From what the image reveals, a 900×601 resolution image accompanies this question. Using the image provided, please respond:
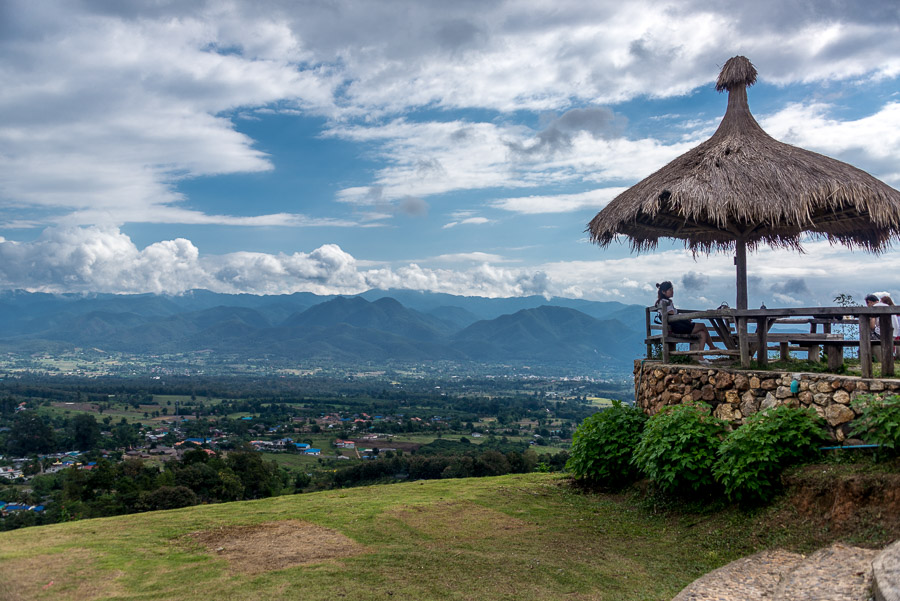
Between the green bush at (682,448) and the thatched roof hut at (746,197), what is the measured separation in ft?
11.6

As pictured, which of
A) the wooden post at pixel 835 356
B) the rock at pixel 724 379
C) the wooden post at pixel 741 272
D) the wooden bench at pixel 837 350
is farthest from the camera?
the wooden post at pixel 741 272

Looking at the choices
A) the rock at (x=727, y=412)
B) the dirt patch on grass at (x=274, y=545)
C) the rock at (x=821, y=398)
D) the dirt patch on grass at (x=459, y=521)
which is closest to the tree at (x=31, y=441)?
the dirt patch on grass at (x=274, y=545)

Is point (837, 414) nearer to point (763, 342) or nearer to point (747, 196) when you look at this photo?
point (763, 342)

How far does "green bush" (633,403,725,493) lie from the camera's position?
816 centimetres

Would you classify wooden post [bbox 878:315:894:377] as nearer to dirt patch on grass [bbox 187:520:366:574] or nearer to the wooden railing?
the wooden railing

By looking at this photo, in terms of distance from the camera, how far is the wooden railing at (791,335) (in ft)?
26.1

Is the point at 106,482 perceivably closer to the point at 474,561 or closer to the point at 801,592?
the point at 474,561

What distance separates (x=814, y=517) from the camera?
22.6ft

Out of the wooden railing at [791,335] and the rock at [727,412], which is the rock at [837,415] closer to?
the wooden railing at [791,335]

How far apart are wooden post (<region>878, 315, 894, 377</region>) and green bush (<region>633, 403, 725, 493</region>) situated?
2.14 meters

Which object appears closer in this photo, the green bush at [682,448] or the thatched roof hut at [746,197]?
the green bush at [682,448]

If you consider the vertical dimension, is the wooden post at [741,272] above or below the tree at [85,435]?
above

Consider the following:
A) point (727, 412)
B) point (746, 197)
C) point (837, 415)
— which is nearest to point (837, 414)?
point (837, 415)

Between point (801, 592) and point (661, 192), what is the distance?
695cm
